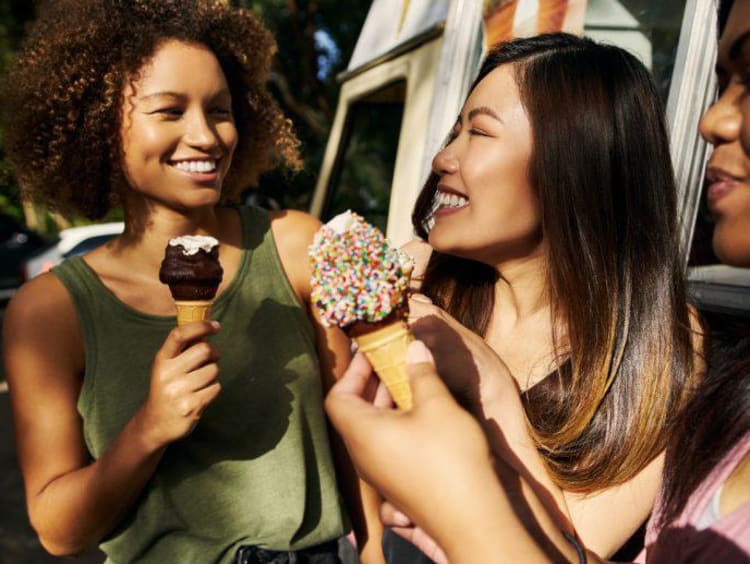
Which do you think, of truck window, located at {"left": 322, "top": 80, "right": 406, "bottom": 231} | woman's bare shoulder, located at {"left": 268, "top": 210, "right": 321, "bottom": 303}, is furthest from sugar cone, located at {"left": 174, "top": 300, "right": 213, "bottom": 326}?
truck window, located at {"left": 322, "top": 80, "right": 406, "bottom": 231}

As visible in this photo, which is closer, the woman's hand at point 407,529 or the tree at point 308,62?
the woman's hand at point 407,529

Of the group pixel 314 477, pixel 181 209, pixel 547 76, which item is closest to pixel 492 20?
pixel 547 76

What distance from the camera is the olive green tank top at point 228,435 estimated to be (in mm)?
1673

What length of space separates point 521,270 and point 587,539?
27.8 inches

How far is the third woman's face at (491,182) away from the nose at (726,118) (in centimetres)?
54

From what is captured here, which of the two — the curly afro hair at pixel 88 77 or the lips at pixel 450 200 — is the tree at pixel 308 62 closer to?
the curly afro hair at pixel 88 77

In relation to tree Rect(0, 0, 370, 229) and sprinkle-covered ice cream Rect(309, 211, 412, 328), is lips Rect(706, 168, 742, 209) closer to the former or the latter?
sprinkle-covered ice cream Rect(309, 211, 412, 328)

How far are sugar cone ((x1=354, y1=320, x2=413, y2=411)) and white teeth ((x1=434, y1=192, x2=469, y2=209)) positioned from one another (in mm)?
494

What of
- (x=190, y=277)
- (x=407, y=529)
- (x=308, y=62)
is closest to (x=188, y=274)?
(x=190, y=277)

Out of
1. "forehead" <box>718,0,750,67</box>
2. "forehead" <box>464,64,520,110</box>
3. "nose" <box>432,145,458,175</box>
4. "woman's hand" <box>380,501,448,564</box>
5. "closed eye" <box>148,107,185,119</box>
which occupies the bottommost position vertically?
"woman's hand" <box>380,501,448,564</box>

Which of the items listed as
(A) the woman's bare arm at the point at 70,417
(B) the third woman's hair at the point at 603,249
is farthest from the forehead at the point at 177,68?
(B) the third woman's hair at the point at 603,249

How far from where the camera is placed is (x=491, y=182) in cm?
167

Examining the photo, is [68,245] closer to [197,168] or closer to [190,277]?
[197,168]

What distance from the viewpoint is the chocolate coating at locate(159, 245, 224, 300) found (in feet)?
5.28
